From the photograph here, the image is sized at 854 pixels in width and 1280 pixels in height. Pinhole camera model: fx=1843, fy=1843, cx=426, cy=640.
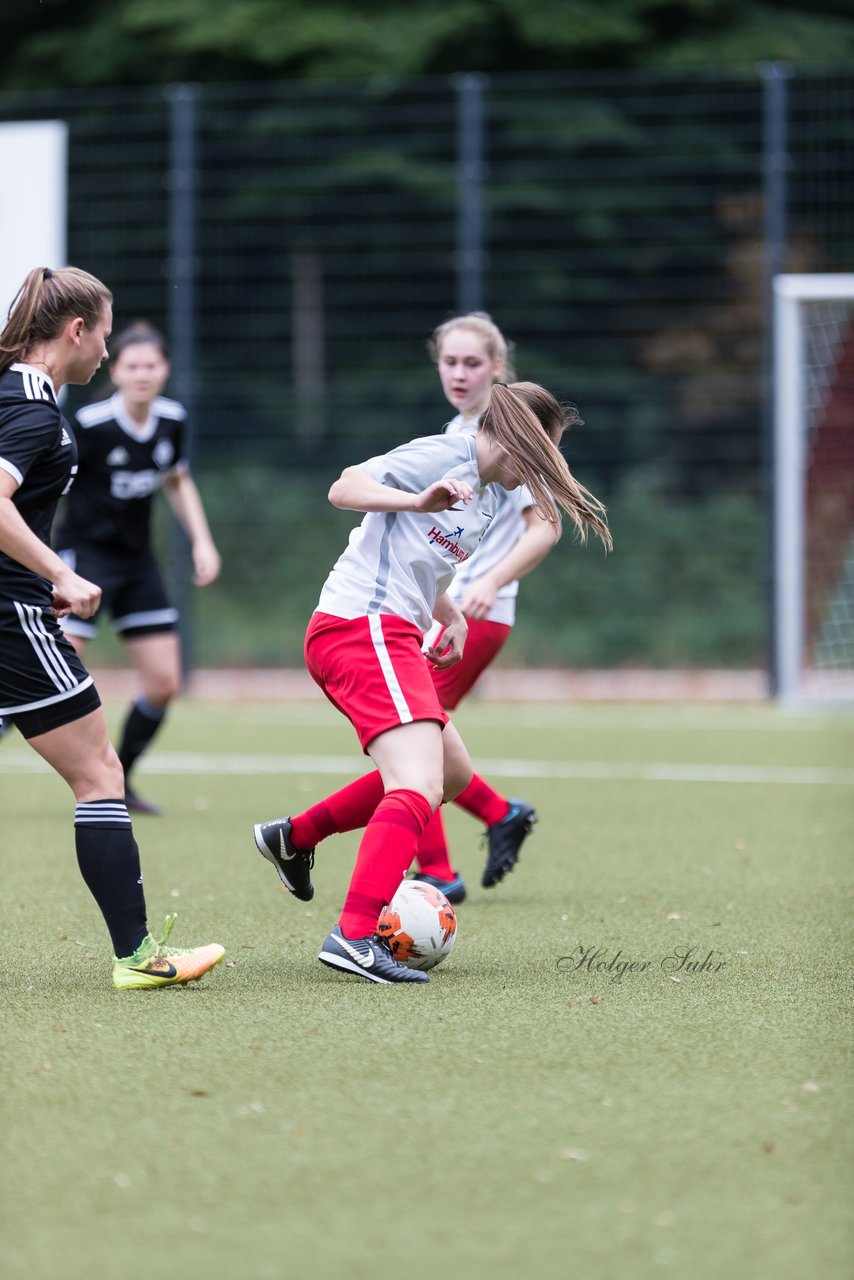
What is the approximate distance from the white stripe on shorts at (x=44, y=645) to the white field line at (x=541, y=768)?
5139 mm

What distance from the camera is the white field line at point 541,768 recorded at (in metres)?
9.38

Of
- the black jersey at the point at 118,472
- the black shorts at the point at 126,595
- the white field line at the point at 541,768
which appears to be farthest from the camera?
the white field line at the point at 541,768

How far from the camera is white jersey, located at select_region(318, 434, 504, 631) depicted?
4646 millimetres

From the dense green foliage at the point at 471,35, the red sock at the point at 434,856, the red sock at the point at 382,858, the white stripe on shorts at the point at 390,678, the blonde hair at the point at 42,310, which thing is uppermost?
the dense green foliage at the point at 471,35

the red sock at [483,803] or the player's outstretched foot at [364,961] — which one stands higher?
the red sock at [483,803]

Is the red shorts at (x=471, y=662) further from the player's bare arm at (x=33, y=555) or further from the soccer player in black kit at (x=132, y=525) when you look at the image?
the player's bare arm at (x=33, y=555)

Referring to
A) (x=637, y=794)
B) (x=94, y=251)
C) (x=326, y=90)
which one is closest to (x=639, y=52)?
(x=326, y=90)

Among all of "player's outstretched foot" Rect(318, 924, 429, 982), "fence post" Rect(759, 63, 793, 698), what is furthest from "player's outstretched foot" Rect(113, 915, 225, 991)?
"fence post" Rect(759, 63, 793, 698)

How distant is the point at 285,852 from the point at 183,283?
37.1 feet

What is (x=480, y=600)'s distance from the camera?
572 cm

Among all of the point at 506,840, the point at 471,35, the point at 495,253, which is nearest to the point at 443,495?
the point at 506,840

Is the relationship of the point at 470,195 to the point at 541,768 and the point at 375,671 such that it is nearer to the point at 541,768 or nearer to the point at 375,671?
the point at 541,768

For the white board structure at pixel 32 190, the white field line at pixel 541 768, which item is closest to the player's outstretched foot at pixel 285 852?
the white field line at pixel 541 768

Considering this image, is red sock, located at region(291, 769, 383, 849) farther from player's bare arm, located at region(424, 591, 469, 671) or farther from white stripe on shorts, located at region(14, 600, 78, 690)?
white stripe on shorts, located at region(14, 600, 78, 690)
